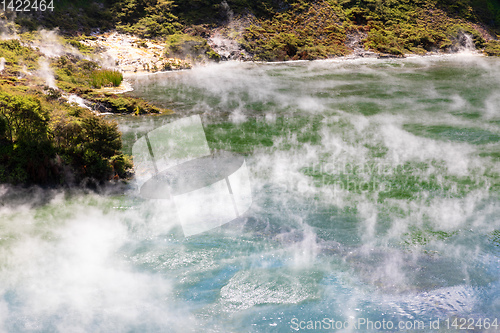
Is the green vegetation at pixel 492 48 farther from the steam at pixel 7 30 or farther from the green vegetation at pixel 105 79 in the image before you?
the steam at pixel 7 30

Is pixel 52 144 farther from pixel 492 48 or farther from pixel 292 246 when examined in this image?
pixel 492 48

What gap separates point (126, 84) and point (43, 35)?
1048 centimetres

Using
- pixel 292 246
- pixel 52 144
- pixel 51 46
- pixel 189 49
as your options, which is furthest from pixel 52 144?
pixel 189 49

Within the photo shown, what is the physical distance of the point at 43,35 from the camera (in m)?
32.4

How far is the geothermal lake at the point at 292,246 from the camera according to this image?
8648 mm

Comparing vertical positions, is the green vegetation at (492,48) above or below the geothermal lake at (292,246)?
above

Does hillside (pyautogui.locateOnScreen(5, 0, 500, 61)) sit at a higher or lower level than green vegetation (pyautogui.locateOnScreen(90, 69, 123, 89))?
higher

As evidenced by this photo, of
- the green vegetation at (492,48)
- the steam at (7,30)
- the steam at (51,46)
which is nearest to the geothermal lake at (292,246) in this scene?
the steam at (51,46)

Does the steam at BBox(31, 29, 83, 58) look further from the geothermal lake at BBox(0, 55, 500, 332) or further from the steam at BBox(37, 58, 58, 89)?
the geothermal lake at BBox(0, 55, 500, 332)

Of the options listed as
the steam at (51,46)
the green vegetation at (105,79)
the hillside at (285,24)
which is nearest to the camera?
the green vegetation at (105,79)

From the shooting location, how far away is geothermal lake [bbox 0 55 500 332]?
8.65m

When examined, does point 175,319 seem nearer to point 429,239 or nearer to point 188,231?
point 188,231

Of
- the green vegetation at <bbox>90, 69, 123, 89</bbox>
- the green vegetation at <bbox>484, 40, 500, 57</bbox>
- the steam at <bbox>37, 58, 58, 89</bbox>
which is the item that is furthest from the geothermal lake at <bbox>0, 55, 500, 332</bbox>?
the green vegetation at <bbox>484, 40, 500, 57</bbox>

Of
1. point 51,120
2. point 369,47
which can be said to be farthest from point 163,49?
point 51,120
